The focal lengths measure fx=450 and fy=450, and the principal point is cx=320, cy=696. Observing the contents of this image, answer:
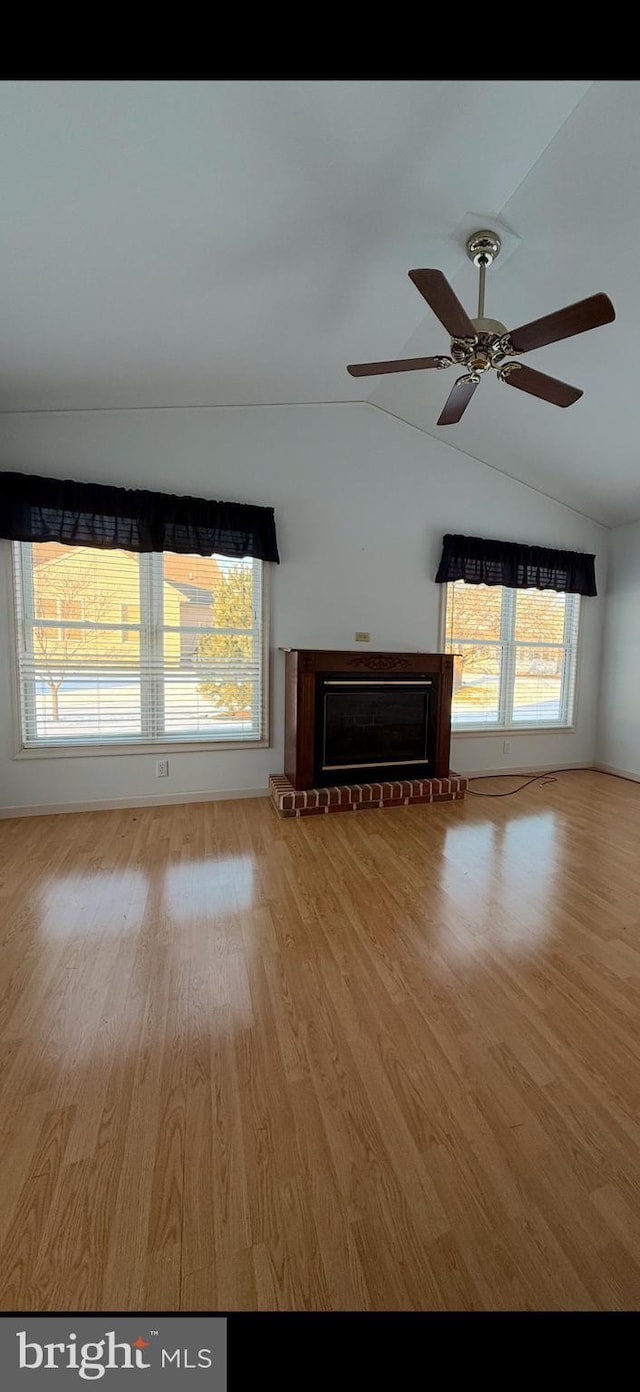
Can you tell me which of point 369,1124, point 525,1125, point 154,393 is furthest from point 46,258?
point 525,1125

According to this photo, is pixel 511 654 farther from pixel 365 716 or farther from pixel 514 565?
pixel 365 716

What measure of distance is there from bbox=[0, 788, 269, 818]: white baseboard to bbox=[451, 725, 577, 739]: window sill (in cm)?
201

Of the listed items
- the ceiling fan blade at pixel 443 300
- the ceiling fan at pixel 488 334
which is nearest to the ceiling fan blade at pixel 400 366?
the ceiling fan at pixel 488 334

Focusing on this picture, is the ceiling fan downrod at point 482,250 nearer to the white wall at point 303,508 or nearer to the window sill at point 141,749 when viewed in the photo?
the white wall at point 303,508

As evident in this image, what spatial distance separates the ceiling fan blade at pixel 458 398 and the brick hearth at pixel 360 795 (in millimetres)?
2576

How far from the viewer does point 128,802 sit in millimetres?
3473

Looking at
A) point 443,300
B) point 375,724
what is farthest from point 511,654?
point 443,300

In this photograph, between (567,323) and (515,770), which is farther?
(515,770)

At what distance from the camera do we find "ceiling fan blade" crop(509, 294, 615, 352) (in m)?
1.60

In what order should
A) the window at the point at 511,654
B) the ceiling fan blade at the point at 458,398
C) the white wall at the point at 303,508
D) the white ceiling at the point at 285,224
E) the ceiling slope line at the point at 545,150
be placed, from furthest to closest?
the window at the point at 511,654, the white wall at the point at 303,508, the ceiling fan blade at the point at 458,398, the ceiling slope line at the point at 545,150, the white ceiling at the point at 285,224

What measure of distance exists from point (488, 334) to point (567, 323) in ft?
1.04

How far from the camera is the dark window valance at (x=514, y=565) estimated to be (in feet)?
13.6

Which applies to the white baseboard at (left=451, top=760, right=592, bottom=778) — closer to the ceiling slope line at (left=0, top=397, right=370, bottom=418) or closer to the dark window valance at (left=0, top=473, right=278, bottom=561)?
the dark window valance at (left=0, top=473, right=278, bottom=561)

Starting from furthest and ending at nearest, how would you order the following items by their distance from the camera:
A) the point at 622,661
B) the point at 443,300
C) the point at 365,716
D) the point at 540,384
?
the point at 622,661 < the point at 365,716 < the point at 540,384 < the point at 443,300
